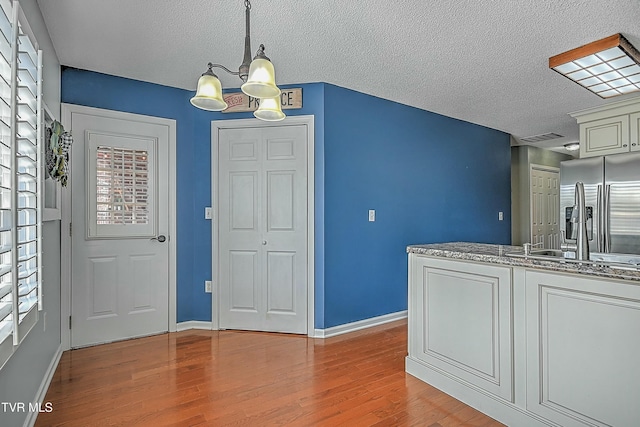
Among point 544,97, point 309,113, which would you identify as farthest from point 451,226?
point 309,113

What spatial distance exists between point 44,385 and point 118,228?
1329 millimetres

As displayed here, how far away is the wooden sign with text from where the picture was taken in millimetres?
3387

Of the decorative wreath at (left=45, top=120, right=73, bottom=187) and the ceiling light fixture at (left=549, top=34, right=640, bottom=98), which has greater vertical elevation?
the ceiling light fixture at (left=549, top=34, right=640, bottom=98)

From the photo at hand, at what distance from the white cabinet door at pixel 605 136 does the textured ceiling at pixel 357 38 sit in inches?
21.4

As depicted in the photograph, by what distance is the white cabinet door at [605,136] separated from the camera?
3.73m

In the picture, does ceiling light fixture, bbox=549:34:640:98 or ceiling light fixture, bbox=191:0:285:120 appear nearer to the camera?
ceiling light fixture, bbox=191:0:285:120

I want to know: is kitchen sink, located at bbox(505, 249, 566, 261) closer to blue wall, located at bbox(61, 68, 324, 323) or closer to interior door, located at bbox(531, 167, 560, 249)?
blue wall, located at bbox(61, 68, 324, 323)

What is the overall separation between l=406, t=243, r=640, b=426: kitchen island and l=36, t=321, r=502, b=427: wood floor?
197 mm

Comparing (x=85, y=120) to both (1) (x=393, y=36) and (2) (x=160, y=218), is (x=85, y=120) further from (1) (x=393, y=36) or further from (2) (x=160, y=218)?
(1) (x=393, y=36)

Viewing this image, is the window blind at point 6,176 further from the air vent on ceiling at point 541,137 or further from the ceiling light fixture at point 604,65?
the air vent on ceiling at point 541,137

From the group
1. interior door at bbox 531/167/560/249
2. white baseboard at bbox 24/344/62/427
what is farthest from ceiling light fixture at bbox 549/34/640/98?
white baseboard at bbox 24/344/62/427

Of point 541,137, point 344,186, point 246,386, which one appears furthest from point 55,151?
point 541,137

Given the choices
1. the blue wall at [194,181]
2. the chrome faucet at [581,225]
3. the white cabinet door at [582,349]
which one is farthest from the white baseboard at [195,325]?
the chrome faucet at [581,225]

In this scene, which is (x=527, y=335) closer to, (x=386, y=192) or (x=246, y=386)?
(x=246, y=386)
